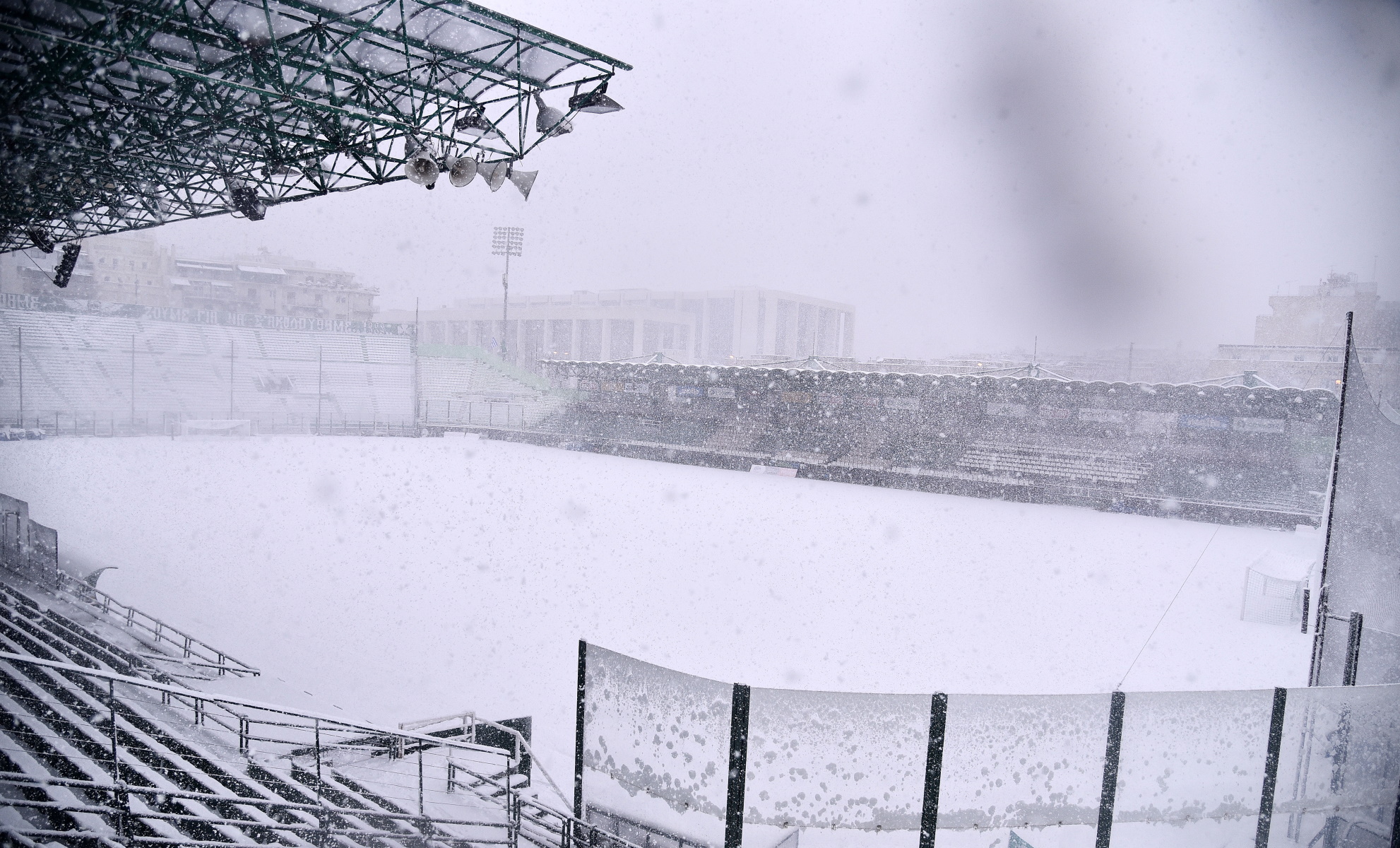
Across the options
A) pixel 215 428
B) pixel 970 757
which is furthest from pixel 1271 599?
Result: pixel 215 428

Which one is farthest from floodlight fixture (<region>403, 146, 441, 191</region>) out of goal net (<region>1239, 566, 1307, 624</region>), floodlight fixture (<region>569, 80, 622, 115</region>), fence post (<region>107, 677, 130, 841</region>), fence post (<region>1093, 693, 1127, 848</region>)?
goal net (<region>1239, 566, 1307, 624</region>)

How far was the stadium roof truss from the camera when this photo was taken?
6.31 m

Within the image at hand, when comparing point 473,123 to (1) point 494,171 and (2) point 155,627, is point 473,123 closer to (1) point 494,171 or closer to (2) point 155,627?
(1) point 494,171

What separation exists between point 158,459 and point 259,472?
12.8ft

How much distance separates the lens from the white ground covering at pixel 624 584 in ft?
24.5

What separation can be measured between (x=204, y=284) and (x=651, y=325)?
114 ft

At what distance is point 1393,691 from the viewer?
3797mm

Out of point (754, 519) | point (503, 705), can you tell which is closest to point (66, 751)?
point (503, 705)

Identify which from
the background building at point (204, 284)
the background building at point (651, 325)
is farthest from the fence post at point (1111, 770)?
the background building at point (204, 284)

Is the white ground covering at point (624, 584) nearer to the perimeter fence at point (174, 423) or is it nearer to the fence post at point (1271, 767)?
the fence post at point (1271, 767)

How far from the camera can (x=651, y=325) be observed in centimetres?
6500

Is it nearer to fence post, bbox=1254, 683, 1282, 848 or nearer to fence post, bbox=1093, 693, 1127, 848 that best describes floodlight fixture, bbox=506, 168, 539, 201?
fence post, bbox=1093, 693, 1127, 848

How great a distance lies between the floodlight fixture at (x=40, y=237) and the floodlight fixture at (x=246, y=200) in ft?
22.9

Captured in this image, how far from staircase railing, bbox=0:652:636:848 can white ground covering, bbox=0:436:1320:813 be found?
3.38ft
